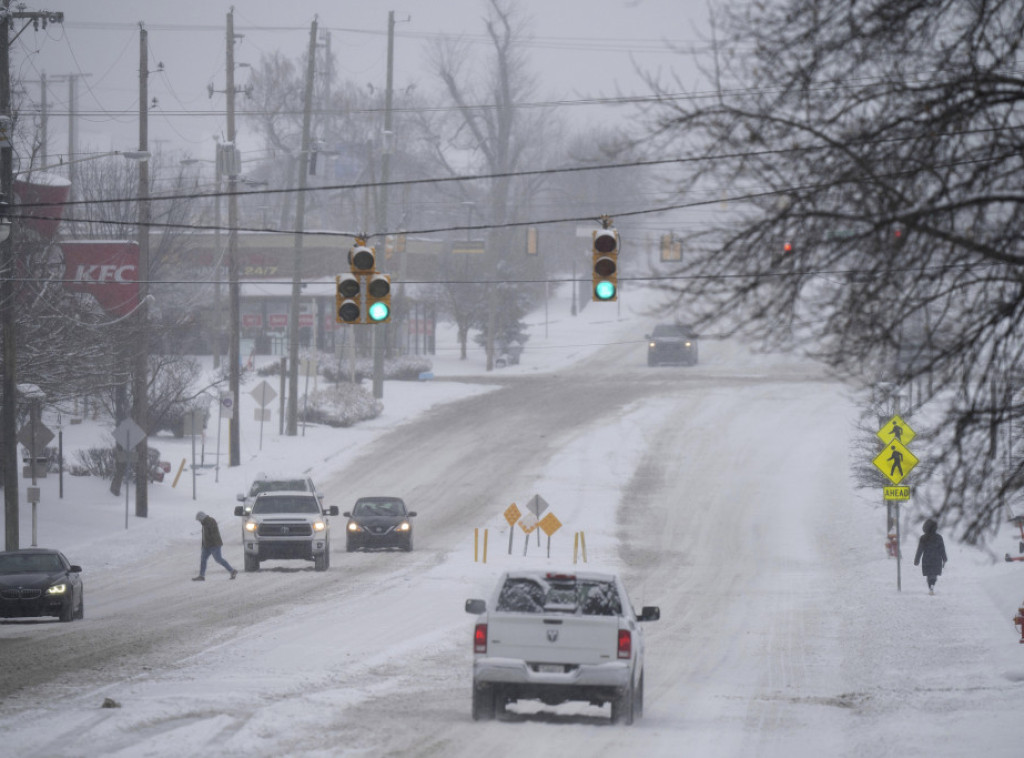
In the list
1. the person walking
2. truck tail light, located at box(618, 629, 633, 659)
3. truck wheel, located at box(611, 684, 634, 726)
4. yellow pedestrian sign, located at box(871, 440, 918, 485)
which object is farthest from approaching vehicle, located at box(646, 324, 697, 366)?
truck tail light, located at box(618, 629, 633, 659)

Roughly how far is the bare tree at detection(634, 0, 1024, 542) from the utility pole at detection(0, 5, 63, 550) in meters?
20.2

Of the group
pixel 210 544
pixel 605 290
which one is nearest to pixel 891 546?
pixel 210 544

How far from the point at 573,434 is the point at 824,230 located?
1859 inches

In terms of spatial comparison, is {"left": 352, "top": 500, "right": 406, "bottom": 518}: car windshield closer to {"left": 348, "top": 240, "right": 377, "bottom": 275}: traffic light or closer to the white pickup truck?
{"left": 348, "top": 240, "right": 377, "bottom": 275}: traffic light

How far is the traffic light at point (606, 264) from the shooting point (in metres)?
19.0

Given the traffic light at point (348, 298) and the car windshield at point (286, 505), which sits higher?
the traffic light at point (348, 298)

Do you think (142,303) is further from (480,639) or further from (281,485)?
(480,639)

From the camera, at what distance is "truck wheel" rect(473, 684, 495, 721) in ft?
48.1

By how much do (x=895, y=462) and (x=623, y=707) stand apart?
14.6 m

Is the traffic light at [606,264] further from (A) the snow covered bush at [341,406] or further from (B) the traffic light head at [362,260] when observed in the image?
(A) the snow covered bush at [341,406]

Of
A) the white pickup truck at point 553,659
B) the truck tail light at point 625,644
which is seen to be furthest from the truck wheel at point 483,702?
the truck tail light at point 625,644

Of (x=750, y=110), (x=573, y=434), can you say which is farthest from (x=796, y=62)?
(x=573, y=434)

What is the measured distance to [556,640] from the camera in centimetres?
1460

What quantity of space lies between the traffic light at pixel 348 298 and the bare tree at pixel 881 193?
30.0ft
